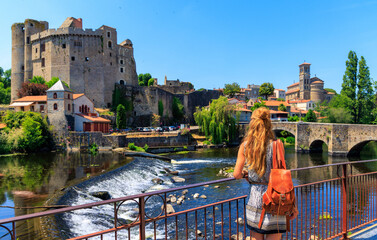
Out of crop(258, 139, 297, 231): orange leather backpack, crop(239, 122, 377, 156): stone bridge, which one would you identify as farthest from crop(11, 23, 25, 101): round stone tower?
crop(258, 139, 297, 231): orange leather backpack

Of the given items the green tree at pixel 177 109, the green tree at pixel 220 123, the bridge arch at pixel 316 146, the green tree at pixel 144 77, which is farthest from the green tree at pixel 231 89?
the bridge arch at pixel 316 146

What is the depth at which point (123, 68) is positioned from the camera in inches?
2015

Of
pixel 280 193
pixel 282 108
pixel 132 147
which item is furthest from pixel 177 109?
→ pixel 280 193

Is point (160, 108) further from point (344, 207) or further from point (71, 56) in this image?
point (344, 207)

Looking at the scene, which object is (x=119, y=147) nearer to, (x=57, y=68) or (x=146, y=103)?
(x=146, y=103)

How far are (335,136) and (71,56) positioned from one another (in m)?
41.4

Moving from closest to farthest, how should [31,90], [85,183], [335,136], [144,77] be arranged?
[85,183] < [335,136] < [31,90] < [144,77]

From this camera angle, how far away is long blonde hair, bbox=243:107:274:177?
9.21ft

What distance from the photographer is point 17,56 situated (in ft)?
163

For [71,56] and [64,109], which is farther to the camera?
[71,56]

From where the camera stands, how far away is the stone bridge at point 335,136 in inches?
1083

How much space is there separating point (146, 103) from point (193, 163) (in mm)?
26695

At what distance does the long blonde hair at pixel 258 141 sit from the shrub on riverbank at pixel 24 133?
30401 millimetres

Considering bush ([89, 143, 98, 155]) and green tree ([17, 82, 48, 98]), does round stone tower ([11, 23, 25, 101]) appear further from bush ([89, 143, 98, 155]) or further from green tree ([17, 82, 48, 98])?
bush ([89, 143, 98, 155])
